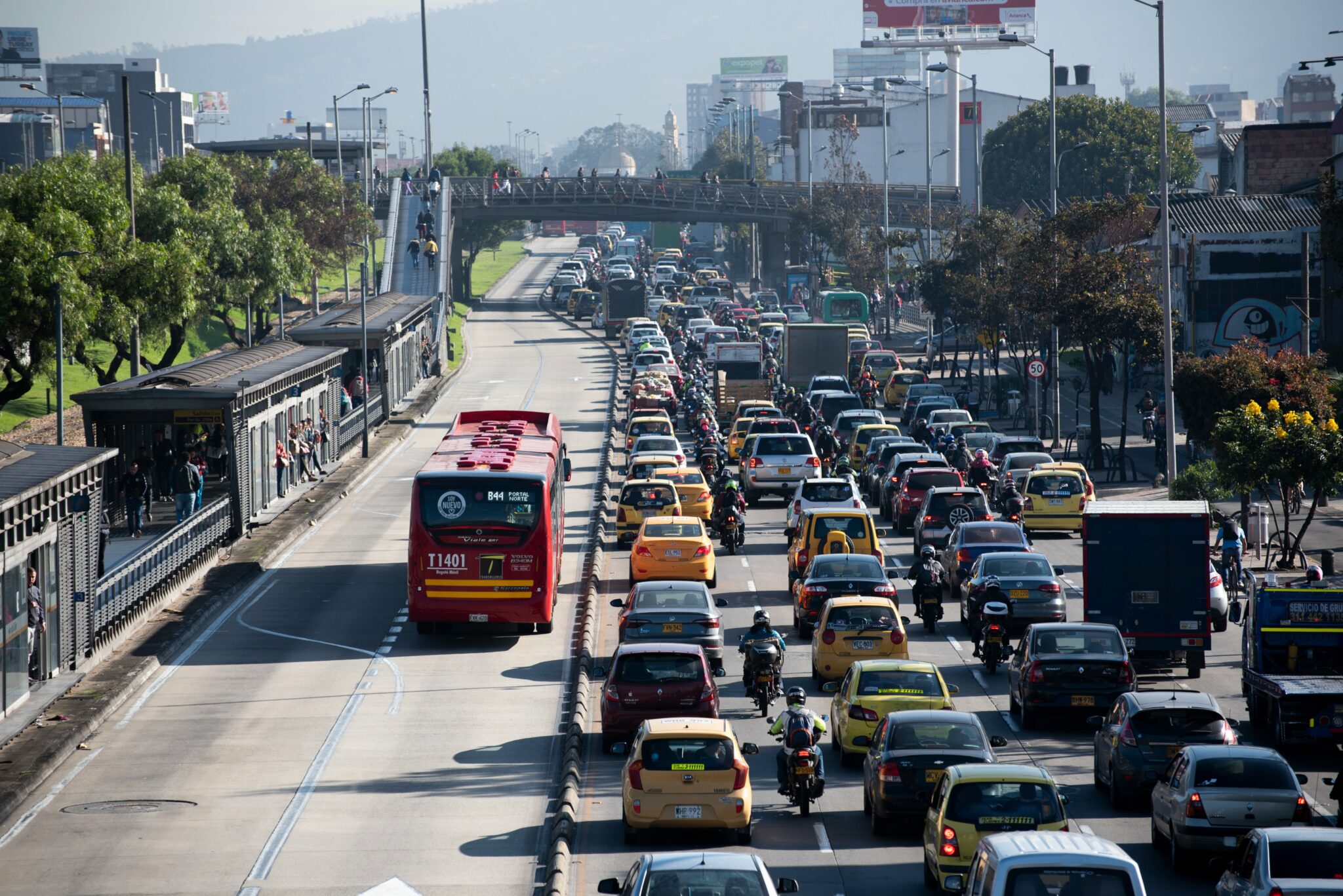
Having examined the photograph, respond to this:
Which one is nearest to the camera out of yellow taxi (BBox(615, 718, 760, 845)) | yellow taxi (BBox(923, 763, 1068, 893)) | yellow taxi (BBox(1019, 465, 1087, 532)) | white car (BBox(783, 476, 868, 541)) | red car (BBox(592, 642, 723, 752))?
yellow taxi (BBox(923, 763, 1068, 893))

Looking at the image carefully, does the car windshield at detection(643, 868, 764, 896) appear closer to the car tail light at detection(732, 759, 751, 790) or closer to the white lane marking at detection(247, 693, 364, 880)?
the car tail light at detection(732, 759, 751, 790)

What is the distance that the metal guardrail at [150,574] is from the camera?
27688 mm

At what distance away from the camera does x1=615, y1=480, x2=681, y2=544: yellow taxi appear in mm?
39156

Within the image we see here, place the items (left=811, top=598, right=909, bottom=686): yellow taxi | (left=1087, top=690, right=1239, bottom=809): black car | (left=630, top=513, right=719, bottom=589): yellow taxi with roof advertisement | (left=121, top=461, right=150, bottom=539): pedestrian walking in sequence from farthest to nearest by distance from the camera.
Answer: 1. (left=121, top=461, right=150, bottom=539): pedestrian walking
2. (left=630, top=513, right=719, bottom=589): yellow taxi with roof advertisement
3. (left=811, top=598, right=909, bottom=686): yellow taxi
4. (left=1087, top=690, right=1239, bottom=809): black car

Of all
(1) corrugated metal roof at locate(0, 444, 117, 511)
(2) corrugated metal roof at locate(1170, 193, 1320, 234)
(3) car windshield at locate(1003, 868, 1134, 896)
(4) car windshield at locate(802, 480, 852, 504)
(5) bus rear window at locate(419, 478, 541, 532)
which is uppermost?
(2) corrugated metal roof at locate(1170, 193, 1320, 234)

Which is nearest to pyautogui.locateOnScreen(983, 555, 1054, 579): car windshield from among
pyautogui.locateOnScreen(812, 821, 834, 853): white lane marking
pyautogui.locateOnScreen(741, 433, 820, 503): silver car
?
pyautogui.locateOnScreen(812, 821, 834, 853): white lane marking

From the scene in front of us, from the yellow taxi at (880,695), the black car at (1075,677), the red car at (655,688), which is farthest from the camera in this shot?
the black car at (1075,677)

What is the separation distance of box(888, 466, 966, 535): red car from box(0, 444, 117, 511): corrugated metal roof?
63.9ft

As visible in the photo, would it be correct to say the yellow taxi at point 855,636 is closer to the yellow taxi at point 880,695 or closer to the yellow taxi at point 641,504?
the yellow taxi at point 880,695

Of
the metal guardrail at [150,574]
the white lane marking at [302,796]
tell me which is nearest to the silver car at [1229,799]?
the white lane marking at [302,796]

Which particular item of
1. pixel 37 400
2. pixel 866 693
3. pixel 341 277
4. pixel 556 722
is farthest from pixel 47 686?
pixel 341 277

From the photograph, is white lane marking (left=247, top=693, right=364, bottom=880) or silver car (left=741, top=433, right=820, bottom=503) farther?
silver car (left=741, top=433, right=820, bottom=503)

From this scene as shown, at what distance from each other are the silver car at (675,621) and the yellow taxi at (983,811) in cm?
927

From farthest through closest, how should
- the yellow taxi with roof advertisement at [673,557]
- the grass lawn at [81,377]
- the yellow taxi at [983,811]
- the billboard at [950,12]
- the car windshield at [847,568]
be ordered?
the billboard at [950,12] → the grass lawn at [81,377] → the yellow taxi with roof advertisement at [673,557] → the car windshield at [847,568] → the yellow taxi at [983,811]
